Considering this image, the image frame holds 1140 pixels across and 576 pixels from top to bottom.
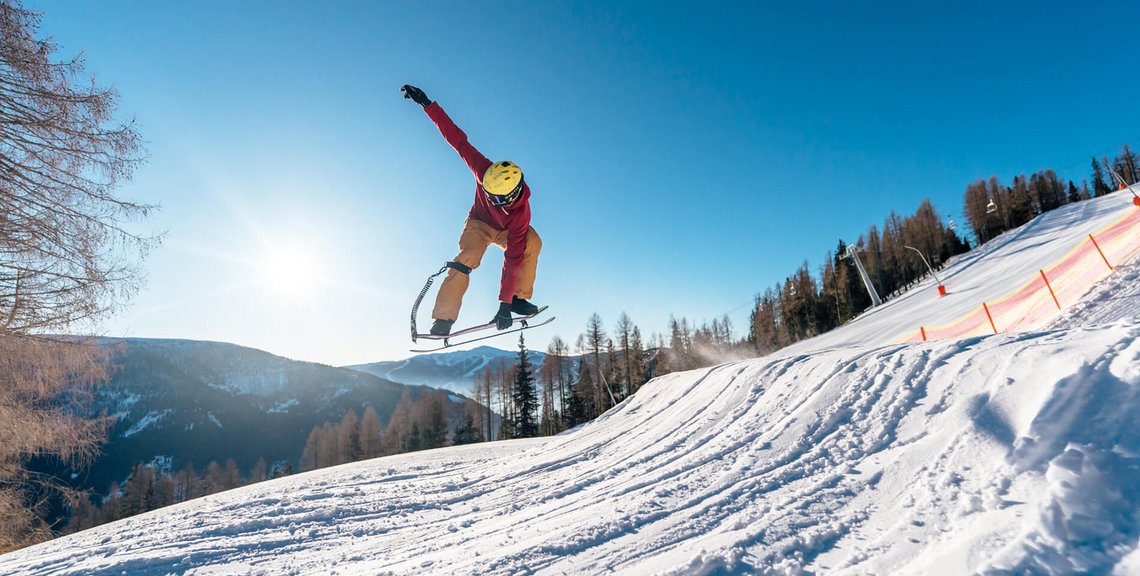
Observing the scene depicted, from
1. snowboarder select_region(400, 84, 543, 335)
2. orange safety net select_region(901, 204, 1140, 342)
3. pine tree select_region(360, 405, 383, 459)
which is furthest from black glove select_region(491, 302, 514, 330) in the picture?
pine tree select_region(360, 405, 383, 459)

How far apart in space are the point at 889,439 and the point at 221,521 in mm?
5263

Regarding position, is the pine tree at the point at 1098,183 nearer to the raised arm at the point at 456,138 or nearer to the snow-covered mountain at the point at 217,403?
the raised arm at the point at 456,138

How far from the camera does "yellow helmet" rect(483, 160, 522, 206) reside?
13.8 feet

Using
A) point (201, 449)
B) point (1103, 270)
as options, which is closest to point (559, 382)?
point (1103, 270)

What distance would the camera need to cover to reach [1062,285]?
31.4ft

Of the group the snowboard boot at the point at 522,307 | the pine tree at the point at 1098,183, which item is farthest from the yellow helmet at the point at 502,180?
the pine tree at the point at 1098,183

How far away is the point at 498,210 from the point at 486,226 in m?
0.24

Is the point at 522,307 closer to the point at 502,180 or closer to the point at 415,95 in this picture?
the point at 502,180

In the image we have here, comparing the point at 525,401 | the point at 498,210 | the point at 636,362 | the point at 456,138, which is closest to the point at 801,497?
the point at 498,210

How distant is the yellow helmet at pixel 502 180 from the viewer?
4.21 meters

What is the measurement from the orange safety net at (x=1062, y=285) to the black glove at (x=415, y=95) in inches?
392

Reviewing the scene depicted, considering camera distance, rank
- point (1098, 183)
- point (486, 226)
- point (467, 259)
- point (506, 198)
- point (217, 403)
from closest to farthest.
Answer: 1. point (506, 198)
2. point (467, 259)
3. point (486, 226)
4. point (1098, 183)
5. point (217, 403)

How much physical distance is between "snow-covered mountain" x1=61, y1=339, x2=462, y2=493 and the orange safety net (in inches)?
3733

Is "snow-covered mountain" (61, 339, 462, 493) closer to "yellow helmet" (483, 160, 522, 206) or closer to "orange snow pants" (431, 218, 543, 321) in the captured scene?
"orange snow pants" (431, 218, 543, 321)
